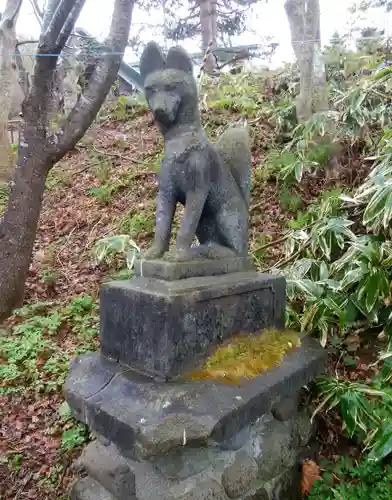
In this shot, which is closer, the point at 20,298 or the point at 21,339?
the point at 21,339

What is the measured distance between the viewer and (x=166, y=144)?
1.98 meters

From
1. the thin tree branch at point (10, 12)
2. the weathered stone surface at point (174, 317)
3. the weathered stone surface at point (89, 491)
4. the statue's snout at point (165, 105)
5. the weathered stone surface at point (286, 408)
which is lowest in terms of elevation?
the weathered stone surface at point (89, 491)

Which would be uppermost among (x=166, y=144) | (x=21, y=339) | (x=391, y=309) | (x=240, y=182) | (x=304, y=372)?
(x=166, y=144)

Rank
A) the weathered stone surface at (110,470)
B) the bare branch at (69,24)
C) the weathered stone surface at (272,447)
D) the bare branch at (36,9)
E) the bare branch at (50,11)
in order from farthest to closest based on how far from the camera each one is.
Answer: the bare branch at (36,9)
the bare branch at (50,11)
the bare branch at (69,24)
the weathered stone surface at (272,447)
the weathered stone surface at (110,470)

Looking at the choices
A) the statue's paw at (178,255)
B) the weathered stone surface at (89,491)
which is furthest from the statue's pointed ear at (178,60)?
the weathered stone surface at (89,491)

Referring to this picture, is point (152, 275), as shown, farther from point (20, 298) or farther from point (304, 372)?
point (20, 298)

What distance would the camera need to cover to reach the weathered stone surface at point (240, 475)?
1.86 m

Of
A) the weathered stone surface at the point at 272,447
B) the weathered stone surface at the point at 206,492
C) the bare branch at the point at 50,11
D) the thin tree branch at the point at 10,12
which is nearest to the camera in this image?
the weathered stone surface at the point at 206,492

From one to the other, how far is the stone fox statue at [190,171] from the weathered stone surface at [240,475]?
3.46 ft

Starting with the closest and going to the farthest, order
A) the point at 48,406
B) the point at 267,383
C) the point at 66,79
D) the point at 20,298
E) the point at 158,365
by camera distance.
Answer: the point at 158,365 < the point at 267,383 < the point at 48,406 < the point at 20,298 < the point at 66,79

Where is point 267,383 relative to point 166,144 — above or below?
below

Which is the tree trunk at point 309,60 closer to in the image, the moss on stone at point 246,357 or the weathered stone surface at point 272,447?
the moss on stone at point 246,357

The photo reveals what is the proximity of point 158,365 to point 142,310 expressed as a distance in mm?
257

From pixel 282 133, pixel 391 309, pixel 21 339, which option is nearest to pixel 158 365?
pixel 391 309
